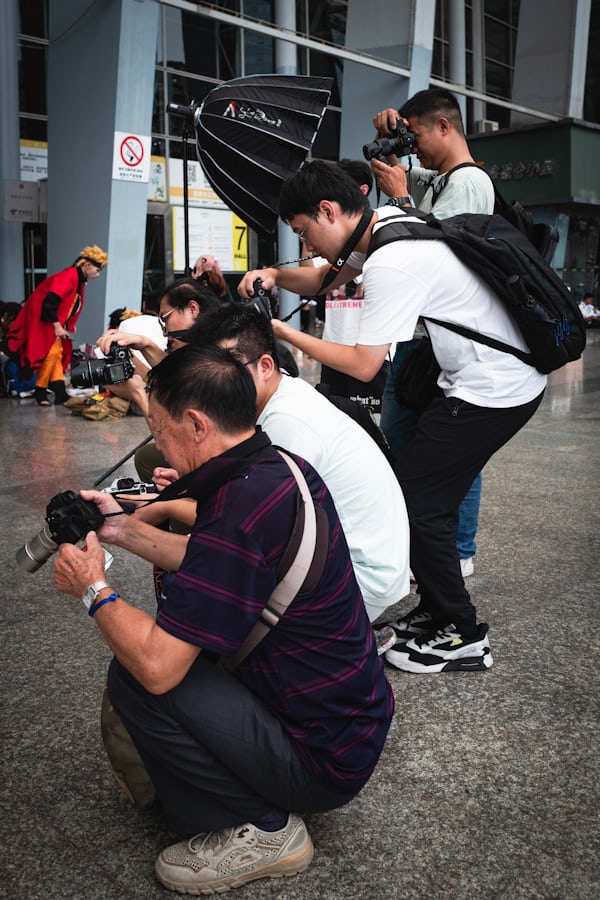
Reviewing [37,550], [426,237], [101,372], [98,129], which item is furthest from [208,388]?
[98,129]

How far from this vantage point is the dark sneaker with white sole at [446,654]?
2873 mm

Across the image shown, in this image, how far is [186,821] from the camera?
1856 millimetres

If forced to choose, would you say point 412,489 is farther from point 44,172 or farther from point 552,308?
point 44,172

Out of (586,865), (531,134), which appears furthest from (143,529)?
(531,134)

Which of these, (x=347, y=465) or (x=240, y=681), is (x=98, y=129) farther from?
(x=240, y=681)

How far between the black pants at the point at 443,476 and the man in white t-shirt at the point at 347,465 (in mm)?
279

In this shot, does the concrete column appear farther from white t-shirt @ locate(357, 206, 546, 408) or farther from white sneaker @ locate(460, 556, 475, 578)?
white t-shirt @ locate(357, 206, 546, 408)

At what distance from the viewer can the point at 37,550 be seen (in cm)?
195

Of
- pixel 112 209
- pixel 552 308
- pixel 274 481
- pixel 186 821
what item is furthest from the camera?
pixel 112 209

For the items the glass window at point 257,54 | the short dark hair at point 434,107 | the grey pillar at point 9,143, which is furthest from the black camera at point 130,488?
the glass window at point 257,54

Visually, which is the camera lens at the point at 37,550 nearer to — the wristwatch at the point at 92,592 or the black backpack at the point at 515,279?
the wristwatch at the point at 92,592

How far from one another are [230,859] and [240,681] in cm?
37

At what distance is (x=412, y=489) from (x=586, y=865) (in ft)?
4.01

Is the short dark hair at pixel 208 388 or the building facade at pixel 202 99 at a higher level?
the building facade at pixel 202 99
